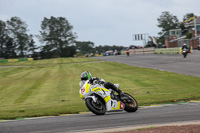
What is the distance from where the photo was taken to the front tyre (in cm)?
1036

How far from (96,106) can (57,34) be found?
136525 mm

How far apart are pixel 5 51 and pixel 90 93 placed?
422ft

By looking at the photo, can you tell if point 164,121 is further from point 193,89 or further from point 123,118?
point 193,89

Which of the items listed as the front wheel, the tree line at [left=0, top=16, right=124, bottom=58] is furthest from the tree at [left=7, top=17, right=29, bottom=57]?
the front wheel

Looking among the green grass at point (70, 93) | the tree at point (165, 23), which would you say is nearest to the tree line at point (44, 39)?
the tree at point (165, 23)

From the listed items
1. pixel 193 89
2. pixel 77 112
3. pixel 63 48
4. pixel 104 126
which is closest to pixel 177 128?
pixel 104 126

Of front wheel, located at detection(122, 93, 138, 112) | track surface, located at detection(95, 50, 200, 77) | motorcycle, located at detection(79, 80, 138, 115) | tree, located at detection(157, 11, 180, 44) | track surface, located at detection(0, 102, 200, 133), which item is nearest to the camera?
track surface, located at detection(0, 102, 200, 133)

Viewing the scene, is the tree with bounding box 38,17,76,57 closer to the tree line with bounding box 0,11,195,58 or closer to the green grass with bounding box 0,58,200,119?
the tree line with bounding box 0,11,195,58

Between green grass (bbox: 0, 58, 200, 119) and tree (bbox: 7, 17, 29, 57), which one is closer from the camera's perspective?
green grass (bbox: 0, 58, 200, 119)

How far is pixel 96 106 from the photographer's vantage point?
10.6 metres

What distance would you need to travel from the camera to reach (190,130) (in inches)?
281

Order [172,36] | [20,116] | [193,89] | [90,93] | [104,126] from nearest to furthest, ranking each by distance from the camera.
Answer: [104,126] → [90,93] → [20,116] → [193,89] → [172,36]

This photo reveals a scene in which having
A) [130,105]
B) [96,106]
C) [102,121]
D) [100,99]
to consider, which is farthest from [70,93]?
[102,121]

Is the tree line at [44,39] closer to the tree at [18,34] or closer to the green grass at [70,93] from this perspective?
the tree at [18,34]
